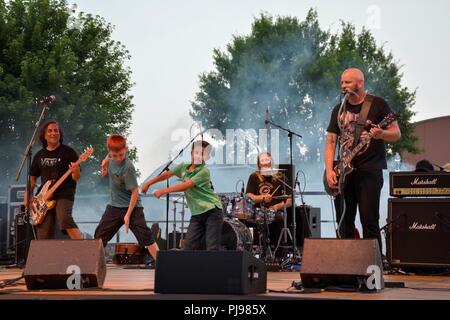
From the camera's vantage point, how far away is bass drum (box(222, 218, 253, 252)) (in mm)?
11469

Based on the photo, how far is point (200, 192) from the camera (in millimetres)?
9281

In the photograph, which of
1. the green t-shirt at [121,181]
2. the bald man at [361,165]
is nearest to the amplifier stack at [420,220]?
the bald man at [361,165]

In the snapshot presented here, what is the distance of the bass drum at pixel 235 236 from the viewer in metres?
11.5

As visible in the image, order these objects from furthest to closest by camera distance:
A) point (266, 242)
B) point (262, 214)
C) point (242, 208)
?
point (266, 242)
point (262, 214)
point (242, 208)

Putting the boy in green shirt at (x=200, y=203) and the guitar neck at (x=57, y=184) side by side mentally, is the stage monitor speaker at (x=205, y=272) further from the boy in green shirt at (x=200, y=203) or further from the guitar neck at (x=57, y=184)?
the guitar neck at (x=57, y=184)

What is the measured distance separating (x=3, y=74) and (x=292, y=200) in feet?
61.7

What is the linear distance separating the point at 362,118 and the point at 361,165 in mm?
430

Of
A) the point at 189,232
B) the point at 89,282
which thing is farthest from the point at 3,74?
the point at 89,282

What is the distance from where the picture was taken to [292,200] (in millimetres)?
11852

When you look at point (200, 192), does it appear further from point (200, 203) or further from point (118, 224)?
point (118, 224)

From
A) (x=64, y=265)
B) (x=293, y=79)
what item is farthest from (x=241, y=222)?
(x=293, y=79)

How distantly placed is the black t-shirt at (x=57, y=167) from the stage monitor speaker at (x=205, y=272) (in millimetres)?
4042

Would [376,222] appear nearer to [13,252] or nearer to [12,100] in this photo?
[13,252]

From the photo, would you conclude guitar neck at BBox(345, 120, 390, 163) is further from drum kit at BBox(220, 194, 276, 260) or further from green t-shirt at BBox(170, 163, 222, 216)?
drum kit at BBox(220, 194, 276, 260)
